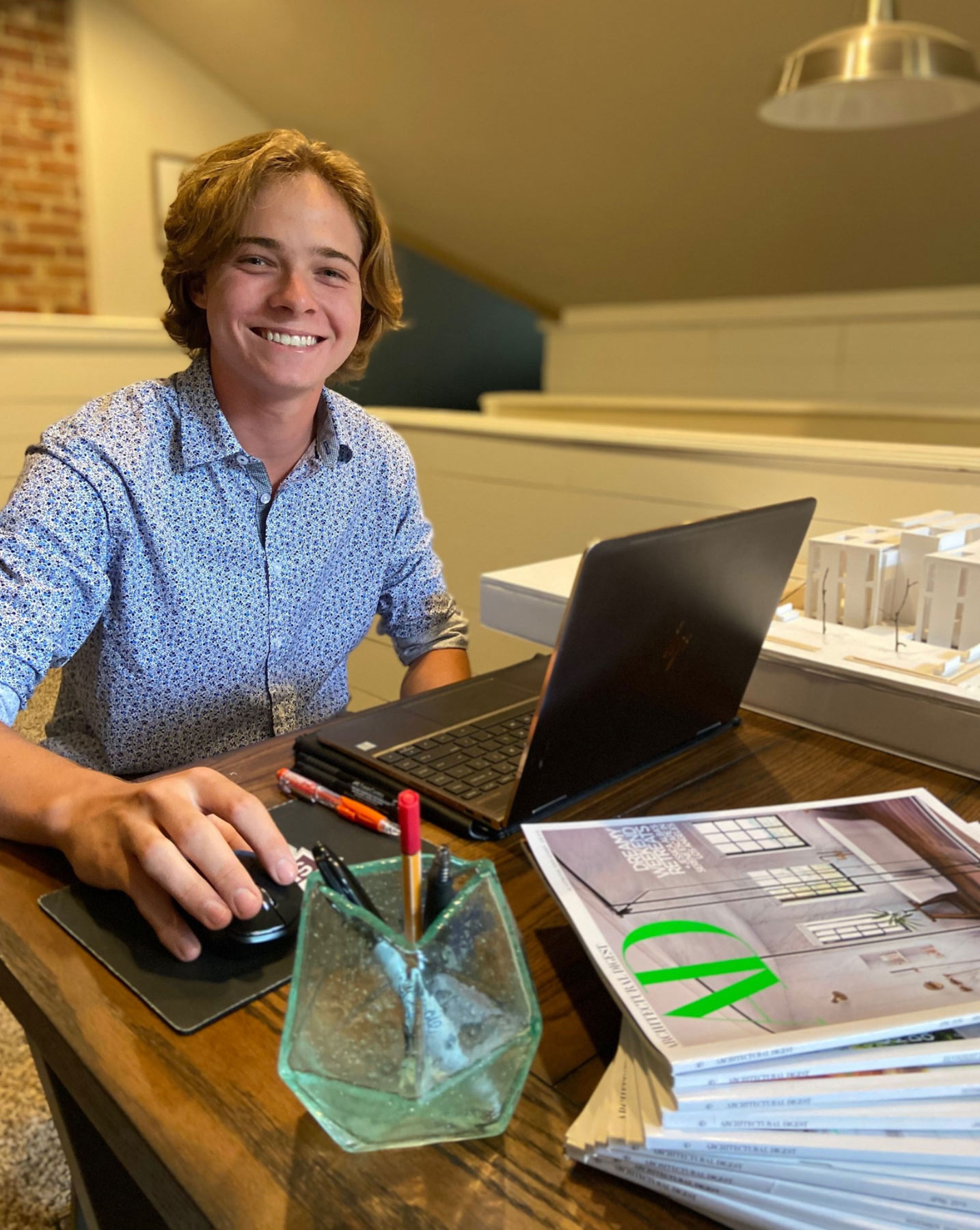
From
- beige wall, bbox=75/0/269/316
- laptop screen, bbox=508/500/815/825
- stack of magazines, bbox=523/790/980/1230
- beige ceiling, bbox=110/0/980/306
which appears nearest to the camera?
stack of magazines, bbox=523/790/980/1230

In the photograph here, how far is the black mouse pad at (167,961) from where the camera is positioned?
0.55m

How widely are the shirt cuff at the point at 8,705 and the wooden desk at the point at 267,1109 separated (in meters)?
0.22

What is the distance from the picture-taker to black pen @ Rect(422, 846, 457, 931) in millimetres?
493

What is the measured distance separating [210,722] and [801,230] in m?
3.22

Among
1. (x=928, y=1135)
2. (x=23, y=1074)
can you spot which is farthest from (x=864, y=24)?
(x=23, y=1074)

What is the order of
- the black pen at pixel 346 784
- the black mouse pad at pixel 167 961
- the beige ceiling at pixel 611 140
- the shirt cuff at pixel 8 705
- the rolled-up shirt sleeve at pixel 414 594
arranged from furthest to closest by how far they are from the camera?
1. the beige ceiling at pixel 611 140
2. the rolled-up shirt sleeve at pixel 414 594
3. the shirt cuff at pixel 8 705
4. the black pen at pixel 346 784
5. the black mouse pad at pixel 167 961

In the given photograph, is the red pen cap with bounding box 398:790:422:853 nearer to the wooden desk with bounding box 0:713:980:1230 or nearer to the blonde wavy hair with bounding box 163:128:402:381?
the wooden desk with bounding box 0:713:980:1230

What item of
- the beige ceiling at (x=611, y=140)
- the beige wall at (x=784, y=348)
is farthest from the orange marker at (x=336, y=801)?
the beige wall at (x=784, y=348)

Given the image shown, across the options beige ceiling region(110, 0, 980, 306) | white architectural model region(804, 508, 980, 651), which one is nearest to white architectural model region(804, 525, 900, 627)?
white architectural model region(804, 508, 980, 651)

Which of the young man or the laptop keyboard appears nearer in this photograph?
the laptop keyboard

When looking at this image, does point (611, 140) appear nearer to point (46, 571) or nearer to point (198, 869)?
point (46, 571)

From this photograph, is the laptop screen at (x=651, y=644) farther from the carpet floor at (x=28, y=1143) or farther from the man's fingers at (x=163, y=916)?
the carpet floor at (x=28, y=1143)

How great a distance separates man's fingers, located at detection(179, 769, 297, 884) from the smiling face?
0.61 meters

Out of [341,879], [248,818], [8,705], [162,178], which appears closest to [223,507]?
[8,705]
